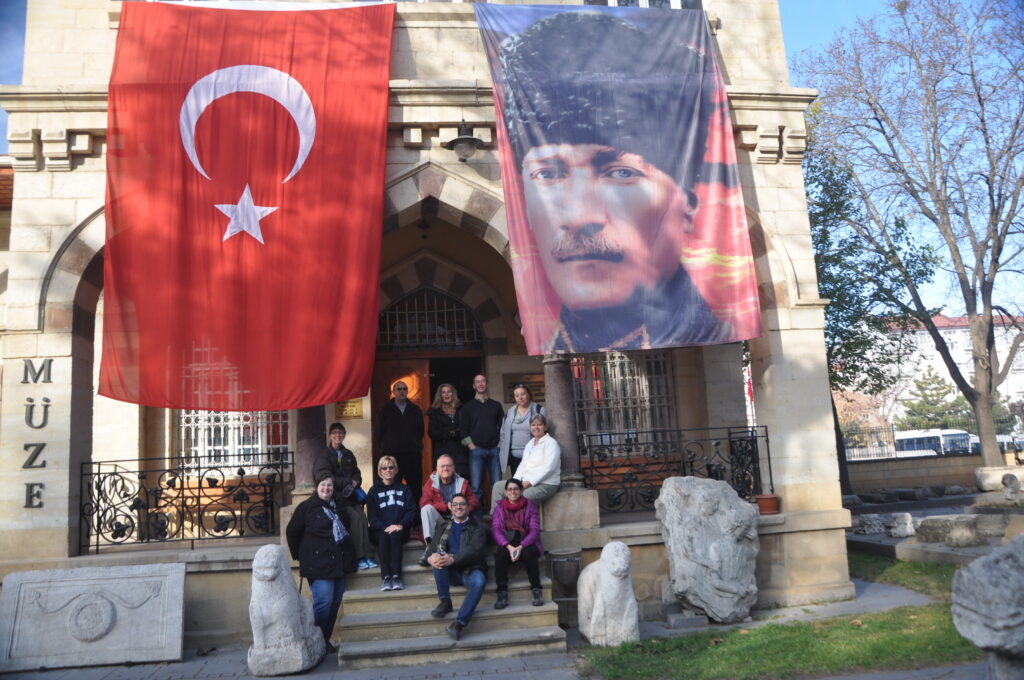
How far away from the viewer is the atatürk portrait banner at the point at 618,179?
902 centimetres

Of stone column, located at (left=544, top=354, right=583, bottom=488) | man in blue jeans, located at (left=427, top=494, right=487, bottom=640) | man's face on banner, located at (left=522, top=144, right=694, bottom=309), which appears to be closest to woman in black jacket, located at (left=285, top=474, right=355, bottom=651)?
man in blue jeans, located at (left=427, top=494, right=487, bottom=640)

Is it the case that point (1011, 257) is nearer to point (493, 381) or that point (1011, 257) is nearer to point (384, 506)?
point (493, 381)

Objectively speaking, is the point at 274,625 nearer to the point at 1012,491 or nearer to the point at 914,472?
the point at 1012,491

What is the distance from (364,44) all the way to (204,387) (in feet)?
14.0

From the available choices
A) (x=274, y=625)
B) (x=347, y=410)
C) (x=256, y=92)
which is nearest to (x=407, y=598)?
(x=274, y=625)

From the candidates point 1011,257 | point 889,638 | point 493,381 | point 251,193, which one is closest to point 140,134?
point 251,193

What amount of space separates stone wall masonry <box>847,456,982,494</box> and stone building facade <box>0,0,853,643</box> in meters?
14.4

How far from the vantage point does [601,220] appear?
362 inches

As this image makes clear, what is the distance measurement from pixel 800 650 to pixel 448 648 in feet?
10.3

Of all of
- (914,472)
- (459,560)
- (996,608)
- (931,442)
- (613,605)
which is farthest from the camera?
(931,442)

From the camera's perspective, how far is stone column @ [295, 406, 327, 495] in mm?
9000

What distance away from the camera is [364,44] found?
9352 millimetres

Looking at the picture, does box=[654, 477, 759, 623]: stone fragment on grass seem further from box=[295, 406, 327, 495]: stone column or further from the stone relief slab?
the stone relief slab

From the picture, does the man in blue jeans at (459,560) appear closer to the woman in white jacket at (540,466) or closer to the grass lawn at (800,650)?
the woman in white jacket at (540,466)
